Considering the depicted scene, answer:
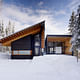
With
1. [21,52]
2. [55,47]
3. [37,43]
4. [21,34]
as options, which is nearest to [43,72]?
[21,52]

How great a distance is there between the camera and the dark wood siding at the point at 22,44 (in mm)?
11328

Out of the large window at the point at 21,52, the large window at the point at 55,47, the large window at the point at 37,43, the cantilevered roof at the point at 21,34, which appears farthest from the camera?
the large window at the point at 55,47

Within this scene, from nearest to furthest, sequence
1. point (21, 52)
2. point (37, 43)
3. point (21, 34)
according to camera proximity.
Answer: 1. point (21, 34)
2. point (21, 52)
3. point (37, 43)

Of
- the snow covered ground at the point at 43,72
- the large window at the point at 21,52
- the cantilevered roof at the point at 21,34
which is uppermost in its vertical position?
the cantilevered roof at the point at 21,34

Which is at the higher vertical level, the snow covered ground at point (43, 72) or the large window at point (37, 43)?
the large window at point (37, 43)

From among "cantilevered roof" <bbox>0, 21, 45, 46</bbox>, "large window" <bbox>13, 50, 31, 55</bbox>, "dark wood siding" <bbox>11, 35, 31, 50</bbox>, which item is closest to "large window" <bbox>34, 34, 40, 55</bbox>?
"dark wood siding" <bbox>11, 35, 31, 50</bbox>

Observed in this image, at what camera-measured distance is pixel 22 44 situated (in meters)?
11.4

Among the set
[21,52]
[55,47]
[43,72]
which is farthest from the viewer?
[55,47]

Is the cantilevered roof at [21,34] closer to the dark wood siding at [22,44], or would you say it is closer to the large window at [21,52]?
the dark wood siding at [22,44]

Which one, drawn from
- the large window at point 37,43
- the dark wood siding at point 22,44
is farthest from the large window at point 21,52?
the large window at point 37,43

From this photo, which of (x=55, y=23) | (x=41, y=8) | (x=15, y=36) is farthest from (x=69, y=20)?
(x=15, y=36)

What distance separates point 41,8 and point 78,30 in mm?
19185

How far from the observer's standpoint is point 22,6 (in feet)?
74.1

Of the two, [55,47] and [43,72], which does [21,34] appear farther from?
[55,47]
